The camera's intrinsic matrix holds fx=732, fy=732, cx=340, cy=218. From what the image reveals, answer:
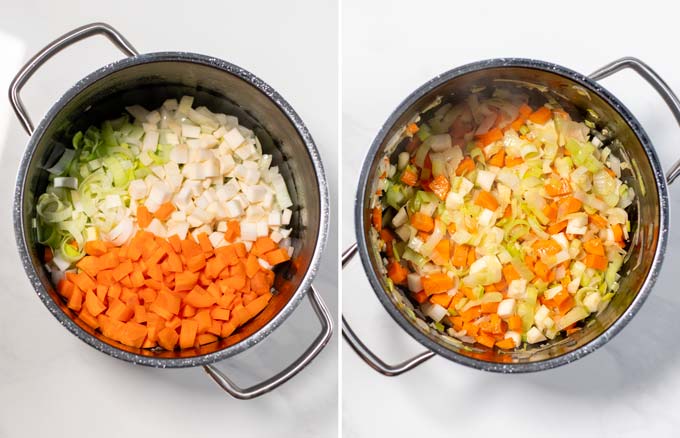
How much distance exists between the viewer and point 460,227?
1087mm

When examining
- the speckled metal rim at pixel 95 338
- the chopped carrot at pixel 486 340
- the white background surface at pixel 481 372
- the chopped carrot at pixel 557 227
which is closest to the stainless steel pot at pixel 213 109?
the speckled metal rim at pixel 95 338

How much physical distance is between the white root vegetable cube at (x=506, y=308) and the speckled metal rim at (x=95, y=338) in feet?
0.96

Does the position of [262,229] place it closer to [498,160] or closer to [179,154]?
[179,154]

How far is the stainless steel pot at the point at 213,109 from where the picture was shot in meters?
0.94

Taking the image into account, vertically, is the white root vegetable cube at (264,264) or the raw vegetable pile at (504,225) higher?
the raw vegetable pile at (504,225)

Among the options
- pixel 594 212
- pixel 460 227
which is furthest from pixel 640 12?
pixel 460 227

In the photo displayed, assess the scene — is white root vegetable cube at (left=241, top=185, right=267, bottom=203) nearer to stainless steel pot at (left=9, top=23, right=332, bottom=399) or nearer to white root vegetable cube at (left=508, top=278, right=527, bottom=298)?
stainless steel pot at (left=9, top=23, right=332, bottom=399)

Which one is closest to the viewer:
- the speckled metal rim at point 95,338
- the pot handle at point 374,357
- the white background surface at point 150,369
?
the speckled metal rim at point 95,338

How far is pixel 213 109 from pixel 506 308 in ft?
1.79

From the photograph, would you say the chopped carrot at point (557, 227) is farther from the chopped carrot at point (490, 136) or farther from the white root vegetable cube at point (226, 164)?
the white root vegetable cube at point (226, 164)

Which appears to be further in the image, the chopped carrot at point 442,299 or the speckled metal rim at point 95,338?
the chopped carrot at point 442,299

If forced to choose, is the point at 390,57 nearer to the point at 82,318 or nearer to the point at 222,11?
the point at 222,11

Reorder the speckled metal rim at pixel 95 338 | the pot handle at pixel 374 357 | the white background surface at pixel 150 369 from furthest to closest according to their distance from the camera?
1. the white background surface at pixel 150 369
2. the pot handle at pixel 374 357
3. the speckled metal rim at pixel 95 338

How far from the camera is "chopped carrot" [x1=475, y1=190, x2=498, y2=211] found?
108 cm
